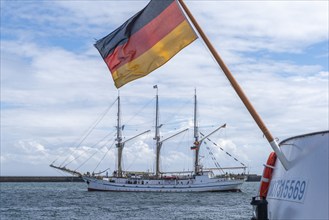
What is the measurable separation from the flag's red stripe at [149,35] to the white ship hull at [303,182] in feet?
11.6

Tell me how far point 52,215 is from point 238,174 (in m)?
78.3

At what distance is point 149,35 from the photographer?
38.9 ft

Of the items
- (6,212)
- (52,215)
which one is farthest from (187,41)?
(6,212)

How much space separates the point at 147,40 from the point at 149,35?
116 millimetres

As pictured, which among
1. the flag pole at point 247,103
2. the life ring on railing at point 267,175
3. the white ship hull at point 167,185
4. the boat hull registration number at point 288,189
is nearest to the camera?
the boat hull registration number at point 288,189

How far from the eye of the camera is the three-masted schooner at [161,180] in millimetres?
115938

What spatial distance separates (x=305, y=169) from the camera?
814cm

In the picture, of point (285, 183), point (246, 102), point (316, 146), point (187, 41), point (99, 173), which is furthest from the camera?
point (99, 173)

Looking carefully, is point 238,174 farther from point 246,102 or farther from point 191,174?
point 246,102

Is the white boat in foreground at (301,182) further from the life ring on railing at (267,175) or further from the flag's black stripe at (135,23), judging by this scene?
the flag's black stripe at (135,23)

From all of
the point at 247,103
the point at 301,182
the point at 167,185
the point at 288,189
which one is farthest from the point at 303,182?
the point at 167,185

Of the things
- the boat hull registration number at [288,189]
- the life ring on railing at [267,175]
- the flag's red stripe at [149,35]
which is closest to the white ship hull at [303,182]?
the boat hull registration number at [288,189]

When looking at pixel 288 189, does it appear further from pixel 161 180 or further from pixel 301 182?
pixel 161 180

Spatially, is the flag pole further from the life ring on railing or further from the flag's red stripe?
the flag's red stripe
